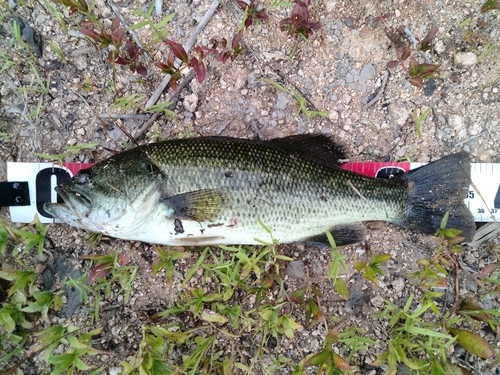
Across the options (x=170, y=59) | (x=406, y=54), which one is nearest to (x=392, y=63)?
(x=406, y=54)

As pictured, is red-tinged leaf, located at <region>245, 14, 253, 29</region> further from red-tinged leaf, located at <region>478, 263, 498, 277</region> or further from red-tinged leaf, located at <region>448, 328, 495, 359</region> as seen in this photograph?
red-tinged leaf, located at <region>448, 328, 495, 359</region>

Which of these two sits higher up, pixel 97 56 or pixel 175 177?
pixel 97 56

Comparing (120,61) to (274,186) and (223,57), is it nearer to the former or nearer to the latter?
(223,57)

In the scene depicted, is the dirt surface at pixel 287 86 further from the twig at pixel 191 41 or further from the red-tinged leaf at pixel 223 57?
the red-tinged leaf at pixel 223 57

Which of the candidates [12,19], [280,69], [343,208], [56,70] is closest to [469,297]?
[343,208]

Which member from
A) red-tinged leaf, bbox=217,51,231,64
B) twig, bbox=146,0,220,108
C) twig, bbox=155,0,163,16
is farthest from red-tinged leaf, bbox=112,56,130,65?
red-tinged leaf, bbox=217,51,231,64

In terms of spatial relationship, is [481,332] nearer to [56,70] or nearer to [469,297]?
[469,297]
